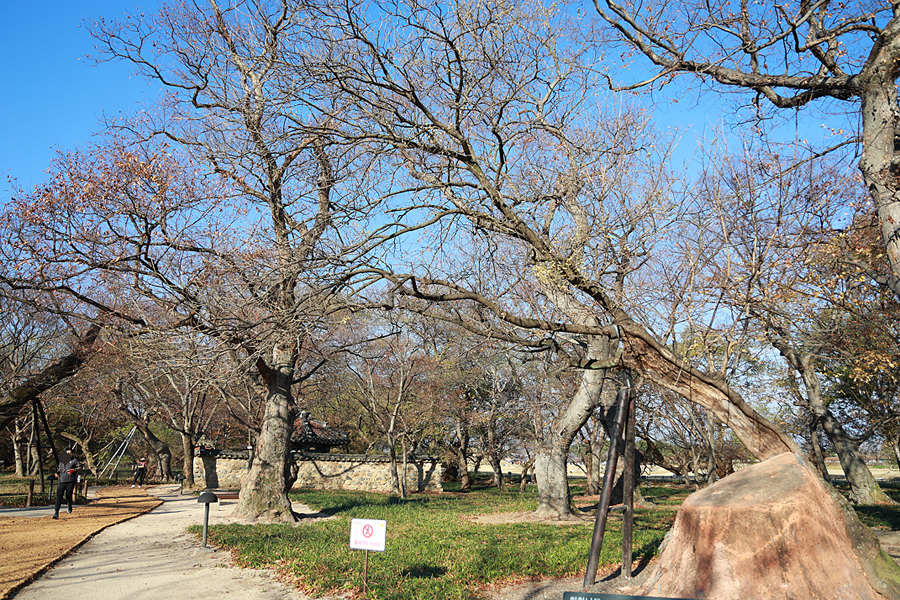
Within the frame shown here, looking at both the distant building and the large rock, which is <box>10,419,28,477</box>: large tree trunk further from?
the large rock

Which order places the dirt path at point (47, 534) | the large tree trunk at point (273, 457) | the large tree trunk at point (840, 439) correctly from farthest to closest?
1. the large tree trunk at point (840, 439)
2. the large tree trunk at point (273, 457)
3. the dirt path at point (47, 534)

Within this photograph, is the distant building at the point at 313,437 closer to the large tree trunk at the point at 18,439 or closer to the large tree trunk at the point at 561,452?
the large tree trunk at the point at 561,452

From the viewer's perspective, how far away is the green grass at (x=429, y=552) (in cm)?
675

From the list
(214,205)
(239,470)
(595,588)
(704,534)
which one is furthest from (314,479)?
(704,534)

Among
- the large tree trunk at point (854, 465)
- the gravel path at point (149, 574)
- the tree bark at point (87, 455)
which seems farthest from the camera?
the tree bark at point (87, 455)

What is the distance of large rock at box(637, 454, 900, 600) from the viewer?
4.48 metres

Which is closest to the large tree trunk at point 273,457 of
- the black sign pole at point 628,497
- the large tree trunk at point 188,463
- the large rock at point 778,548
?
the black sign pole at point 628,497

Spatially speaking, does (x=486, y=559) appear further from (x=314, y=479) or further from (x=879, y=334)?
(x=314, y=479)

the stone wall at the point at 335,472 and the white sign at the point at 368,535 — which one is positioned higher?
the white sign at the point at 368,535

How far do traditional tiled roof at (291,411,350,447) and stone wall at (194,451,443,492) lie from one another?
0.68 metres

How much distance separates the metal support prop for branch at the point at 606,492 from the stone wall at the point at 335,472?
18.7 metres

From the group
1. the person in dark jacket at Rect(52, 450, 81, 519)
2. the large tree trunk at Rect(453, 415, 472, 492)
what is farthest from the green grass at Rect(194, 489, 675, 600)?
the large tree trunk at Rect(453, 415, 472, 492)

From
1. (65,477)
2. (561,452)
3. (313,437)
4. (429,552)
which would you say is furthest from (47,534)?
(313,437)

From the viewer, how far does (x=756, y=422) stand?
6492 millimetres
